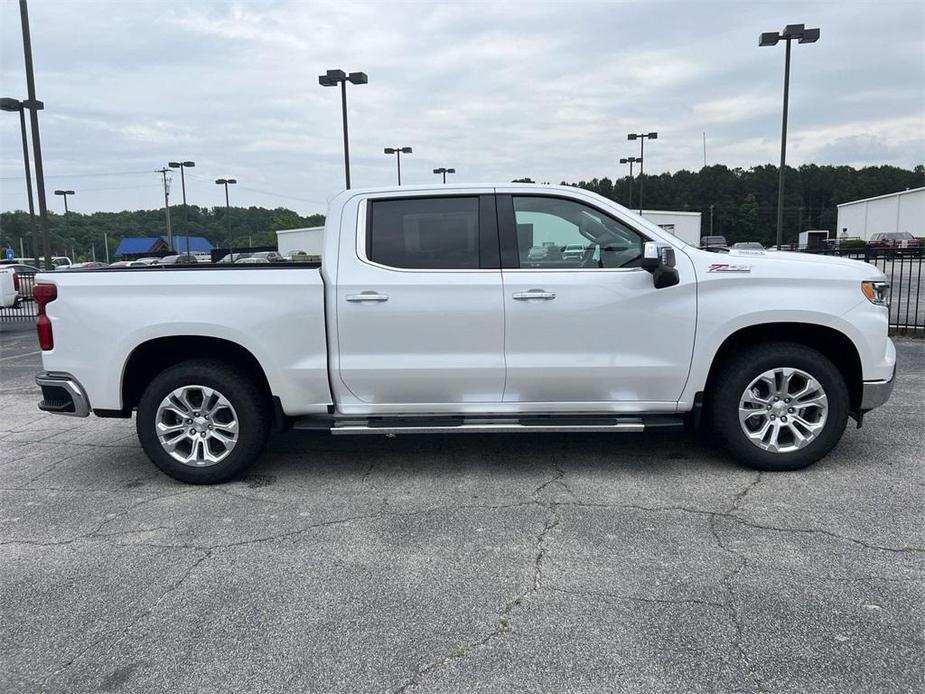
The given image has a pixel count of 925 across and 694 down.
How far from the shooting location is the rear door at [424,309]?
4.52 metres

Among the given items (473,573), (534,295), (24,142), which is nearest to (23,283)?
(24,142)

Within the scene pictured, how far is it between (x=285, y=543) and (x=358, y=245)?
1993 mm

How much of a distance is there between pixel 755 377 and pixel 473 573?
2.41 m

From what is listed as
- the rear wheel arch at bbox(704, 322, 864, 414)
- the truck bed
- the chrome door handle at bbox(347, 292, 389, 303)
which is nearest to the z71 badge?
the rear wheel arch at bbox(704, 322, 864, 414)

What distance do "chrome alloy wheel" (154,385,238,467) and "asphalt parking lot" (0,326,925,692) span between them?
26 cm

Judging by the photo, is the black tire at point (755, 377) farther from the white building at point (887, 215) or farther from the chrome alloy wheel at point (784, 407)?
the white building at point (887, 215)

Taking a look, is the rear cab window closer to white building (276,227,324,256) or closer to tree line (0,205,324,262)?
white building (276,227,324,256)

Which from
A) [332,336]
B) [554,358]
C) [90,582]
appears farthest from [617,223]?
[90,582]

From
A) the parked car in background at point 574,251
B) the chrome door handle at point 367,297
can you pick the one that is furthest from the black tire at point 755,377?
the chrome door handle at point 367,297

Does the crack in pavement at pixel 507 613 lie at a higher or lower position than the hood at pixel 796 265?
lower

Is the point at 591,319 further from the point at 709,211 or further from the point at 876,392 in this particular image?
the point at 709,211

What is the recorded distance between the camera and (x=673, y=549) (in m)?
3.58

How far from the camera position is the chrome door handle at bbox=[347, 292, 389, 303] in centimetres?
451

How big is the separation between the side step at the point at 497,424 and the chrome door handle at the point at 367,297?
2.71 ft
